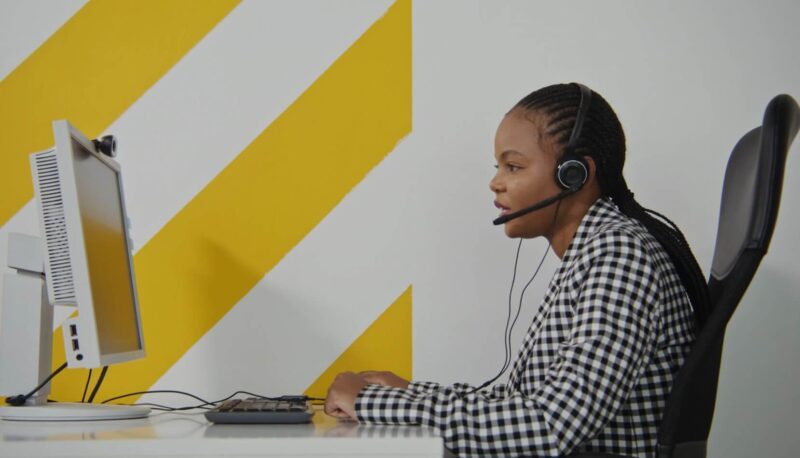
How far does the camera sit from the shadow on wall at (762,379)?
1.86 m

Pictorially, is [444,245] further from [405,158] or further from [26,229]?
[26,229]

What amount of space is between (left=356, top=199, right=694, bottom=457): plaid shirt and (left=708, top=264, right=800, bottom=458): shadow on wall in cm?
78

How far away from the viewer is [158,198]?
1.94 m

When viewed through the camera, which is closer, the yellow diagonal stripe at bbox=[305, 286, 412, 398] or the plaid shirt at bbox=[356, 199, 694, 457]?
the plaid shirt at bbox=[356, 199, 694, 457]

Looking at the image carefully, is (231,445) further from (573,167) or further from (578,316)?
(573,167)

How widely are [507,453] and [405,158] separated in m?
1.01

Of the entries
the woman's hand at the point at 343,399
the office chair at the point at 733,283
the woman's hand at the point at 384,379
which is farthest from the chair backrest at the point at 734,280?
the woman's hand at the point at 384,379

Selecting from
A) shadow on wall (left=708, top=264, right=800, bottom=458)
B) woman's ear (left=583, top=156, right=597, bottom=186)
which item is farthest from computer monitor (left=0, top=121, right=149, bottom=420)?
shadow on wall (left=708, top=264, right=800, bottom=458)

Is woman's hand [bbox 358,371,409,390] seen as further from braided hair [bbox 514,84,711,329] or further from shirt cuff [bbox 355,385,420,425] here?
braided hair [bbox 514,84,711,329]

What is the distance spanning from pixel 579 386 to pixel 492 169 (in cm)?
95

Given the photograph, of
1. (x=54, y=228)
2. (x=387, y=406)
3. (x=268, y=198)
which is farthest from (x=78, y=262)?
(x=268, y=198)

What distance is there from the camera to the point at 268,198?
1932 mm

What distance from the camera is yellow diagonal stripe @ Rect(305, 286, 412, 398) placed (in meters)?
1.89

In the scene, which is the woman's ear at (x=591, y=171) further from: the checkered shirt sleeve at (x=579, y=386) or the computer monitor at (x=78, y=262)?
the computer monitor at (x=78, y=262)
